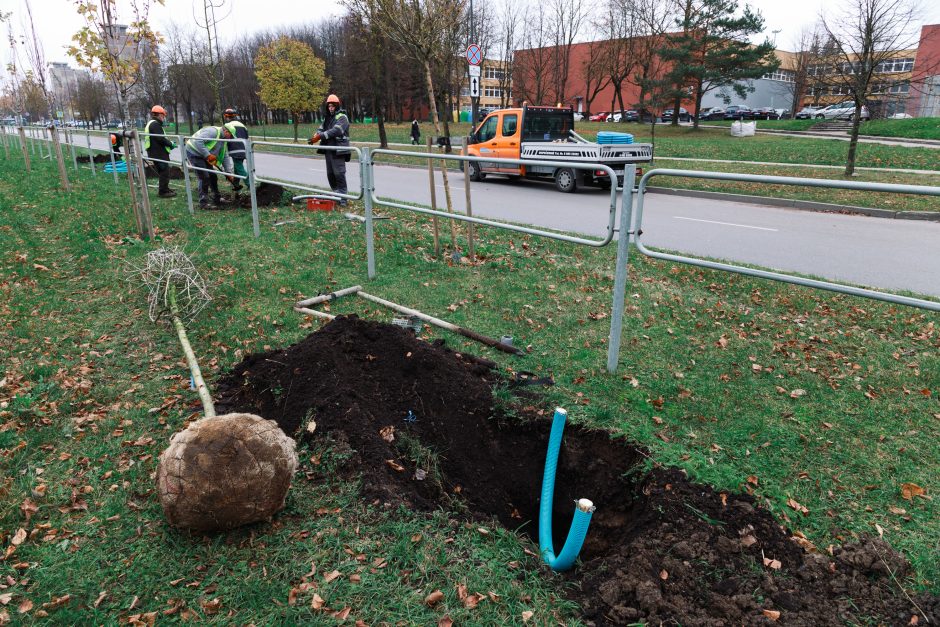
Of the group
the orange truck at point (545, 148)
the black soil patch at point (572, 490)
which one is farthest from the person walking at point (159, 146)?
the black soil patch at point (572, 490)

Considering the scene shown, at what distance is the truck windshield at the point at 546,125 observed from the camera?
53.1ft

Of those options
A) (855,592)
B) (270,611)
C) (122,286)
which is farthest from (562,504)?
(122,286)

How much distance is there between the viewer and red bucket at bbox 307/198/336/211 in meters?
10.7

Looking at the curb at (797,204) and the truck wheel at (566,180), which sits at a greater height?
the truck wheel at (566,180)

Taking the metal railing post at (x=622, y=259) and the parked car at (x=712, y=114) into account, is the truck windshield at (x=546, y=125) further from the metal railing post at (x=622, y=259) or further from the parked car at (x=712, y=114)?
the parked car at (x=712, y=114)

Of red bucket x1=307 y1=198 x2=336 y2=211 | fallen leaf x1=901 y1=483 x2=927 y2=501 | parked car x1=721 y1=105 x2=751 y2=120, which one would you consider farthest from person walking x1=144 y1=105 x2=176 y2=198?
parked car x1=721 y1=105 x2=751 y2=120

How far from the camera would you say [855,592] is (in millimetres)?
2572

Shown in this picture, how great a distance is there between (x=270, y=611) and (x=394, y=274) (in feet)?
15.9

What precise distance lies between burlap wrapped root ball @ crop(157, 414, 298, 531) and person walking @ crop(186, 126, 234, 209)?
9.27 m

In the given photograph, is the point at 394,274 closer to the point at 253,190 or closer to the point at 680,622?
the point at 253,190

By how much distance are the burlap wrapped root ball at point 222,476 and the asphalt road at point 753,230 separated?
6.82 meters

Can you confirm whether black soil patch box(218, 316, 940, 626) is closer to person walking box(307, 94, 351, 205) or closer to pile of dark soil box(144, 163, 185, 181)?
person walking box(307, 94, 351, 205)

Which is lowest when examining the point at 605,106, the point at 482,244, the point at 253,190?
the point at 482,244

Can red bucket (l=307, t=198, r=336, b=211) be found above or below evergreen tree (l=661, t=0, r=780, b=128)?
below
